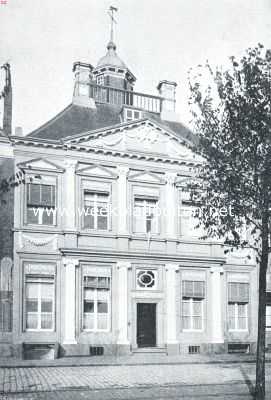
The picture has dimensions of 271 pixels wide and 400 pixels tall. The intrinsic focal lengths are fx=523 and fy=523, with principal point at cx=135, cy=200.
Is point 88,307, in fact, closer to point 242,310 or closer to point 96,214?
point 96,214

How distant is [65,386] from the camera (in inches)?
496

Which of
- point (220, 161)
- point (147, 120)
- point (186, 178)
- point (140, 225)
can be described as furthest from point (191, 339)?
point (220, 161)

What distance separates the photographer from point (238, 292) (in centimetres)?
2195

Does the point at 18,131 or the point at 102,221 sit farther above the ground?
the point at 18,131

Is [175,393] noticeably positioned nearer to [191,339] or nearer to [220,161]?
[220,161]

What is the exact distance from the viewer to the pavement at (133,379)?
38.4 feet

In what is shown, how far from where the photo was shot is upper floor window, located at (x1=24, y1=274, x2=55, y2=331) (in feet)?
61.8

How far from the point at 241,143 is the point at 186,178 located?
9.59m

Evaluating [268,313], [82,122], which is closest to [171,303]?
[268,313]

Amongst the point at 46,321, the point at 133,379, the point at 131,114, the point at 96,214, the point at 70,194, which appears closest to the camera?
the point at 133,379

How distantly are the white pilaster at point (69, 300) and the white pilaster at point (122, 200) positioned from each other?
2299 millimetres

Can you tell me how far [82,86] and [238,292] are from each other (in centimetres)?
1108

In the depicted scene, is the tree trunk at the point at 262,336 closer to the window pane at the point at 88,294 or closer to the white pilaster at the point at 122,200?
the white pilaster at the point at 122,200

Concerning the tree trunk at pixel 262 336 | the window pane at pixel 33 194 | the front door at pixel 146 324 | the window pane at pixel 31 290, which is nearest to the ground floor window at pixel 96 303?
the front door at pixel 146 324
